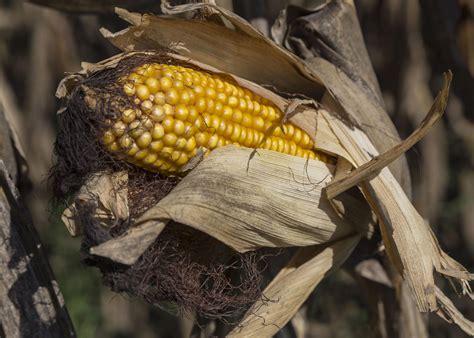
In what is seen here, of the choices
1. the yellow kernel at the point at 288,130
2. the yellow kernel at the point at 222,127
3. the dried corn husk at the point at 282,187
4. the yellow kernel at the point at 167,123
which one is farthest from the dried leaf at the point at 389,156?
the yellow kernel at the point at 167,123

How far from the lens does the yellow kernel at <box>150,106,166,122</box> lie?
43.4 inches

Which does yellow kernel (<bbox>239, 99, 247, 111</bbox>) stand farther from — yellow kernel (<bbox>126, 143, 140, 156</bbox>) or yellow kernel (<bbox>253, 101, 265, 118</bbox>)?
yellow kernel (<bbox>126, 143, 140, 156</bbox>)

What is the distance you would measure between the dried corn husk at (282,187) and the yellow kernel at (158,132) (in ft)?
0.33

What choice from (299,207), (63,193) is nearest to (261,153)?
(299,207)

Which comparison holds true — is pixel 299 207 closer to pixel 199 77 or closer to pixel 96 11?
pixel 199 77

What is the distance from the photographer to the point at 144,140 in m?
1.10

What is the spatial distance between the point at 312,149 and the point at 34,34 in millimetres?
2084

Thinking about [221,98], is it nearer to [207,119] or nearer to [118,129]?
[207,119]

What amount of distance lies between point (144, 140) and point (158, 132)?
0.02 metres

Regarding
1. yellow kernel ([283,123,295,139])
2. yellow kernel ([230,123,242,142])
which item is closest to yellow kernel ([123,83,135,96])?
yellow kernel ([230,123,242,142])

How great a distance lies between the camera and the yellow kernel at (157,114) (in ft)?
3.61

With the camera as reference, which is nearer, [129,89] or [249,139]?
[129,89]

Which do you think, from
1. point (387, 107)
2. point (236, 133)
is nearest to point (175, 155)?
point (236, 133)

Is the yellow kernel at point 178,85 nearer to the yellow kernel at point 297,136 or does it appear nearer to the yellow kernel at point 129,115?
the yellow kernel at point 129,115
